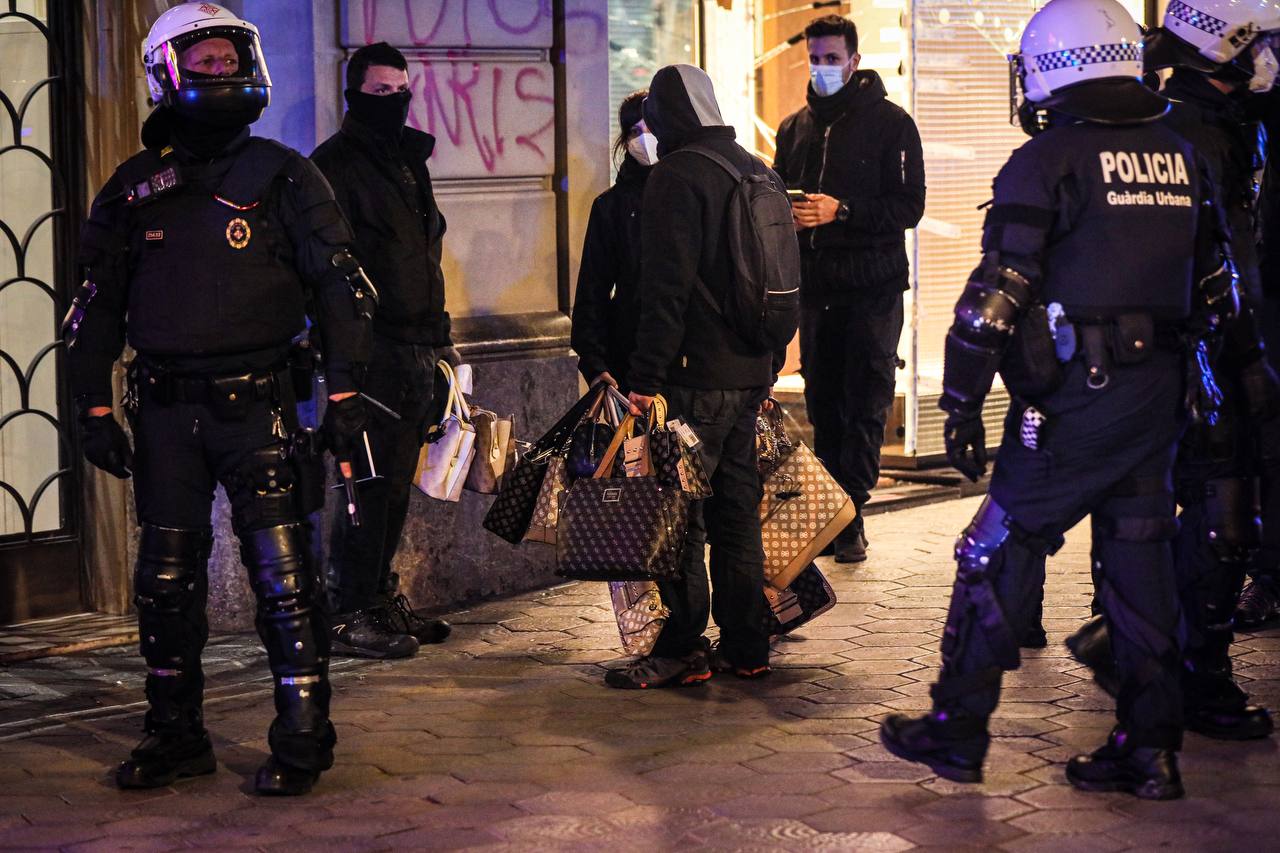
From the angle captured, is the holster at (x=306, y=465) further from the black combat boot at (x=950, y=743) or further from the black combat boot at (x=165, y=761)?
the black combat boot at (x=950, y=743)

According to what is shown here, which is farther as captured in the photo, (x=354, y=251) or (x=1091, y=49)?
(x=354, y=251)

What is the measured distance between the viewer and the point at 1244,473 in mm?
5754

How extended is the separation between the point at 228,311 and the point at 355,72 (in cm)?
186

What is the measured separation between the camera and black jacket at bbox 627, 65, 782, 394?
20.4 ft

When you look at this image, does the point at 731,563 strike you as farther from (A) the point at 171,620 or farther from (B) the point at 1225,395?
(A) the point at 171,620

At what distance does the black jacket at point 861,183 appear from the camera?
838 cm

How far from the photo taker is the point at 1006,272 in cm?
506

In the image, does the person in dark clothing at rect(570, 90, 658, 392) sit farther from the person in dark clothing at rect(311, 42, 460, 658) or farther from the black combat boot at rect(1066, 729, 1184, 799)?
→ the black combat boot at rect(1066, 729, 1184, 799)

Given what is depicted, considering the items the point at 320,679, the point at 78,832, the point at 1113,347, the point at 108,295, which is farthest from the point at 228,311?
the point at 1113,347

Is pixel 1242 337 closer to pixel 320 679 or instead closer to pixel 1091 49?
pixel 1091 49

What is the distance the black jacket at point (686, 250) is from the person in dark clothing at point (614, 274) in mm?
560

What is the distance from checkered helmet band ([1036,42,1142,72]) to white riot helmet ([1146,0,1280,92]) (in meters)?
0.82

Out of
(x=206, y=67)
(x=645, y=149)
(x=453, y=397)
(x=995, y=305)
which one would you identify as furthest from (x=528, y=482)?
(x=995, y=305)

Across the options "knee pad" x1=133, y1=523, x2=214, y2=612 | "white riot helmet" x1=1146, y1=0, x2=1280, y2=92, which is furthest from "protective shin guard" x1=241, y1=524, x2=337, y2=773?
"white riot helmet" x1=1146, y1=0, x2=1280, y2=92
